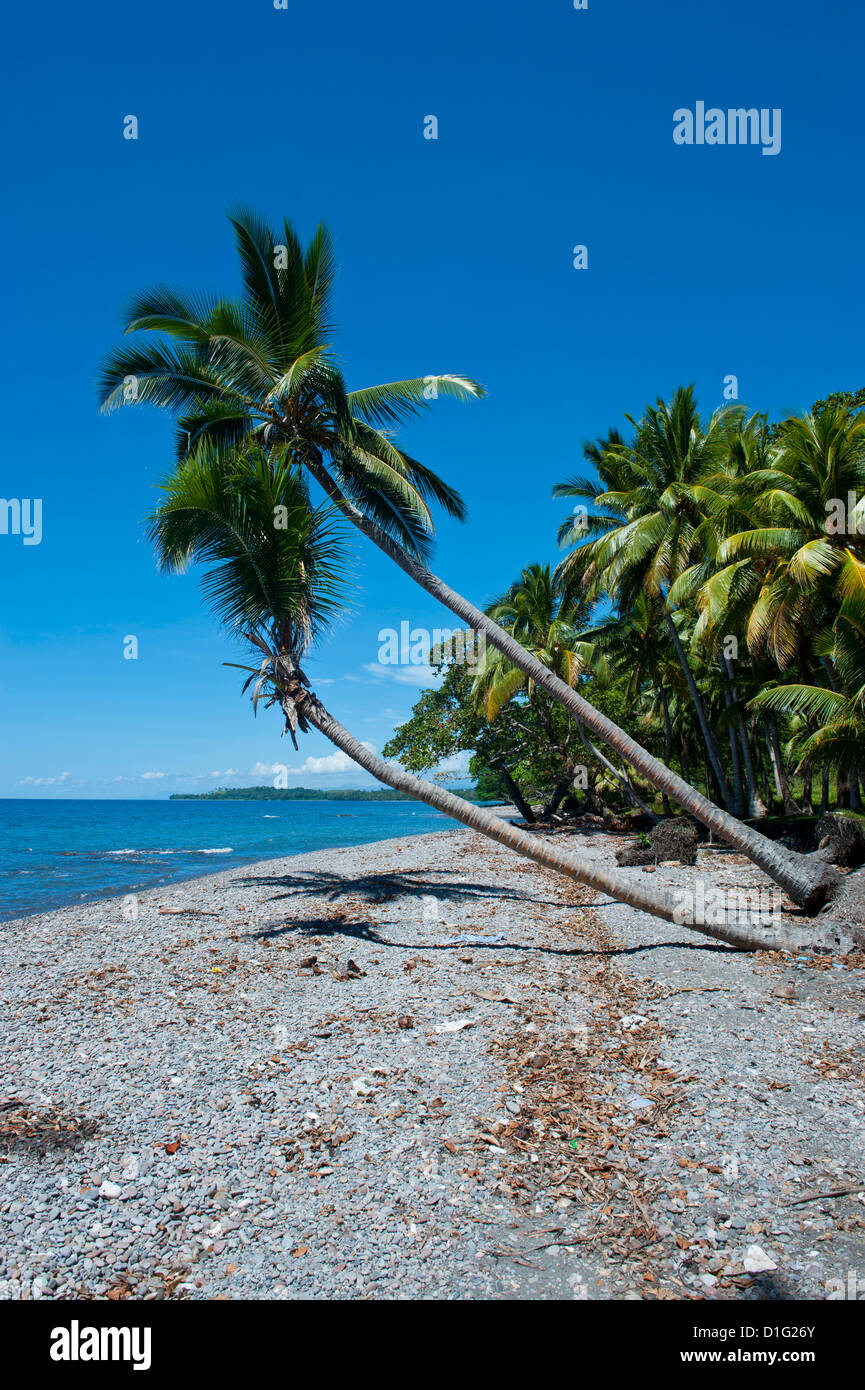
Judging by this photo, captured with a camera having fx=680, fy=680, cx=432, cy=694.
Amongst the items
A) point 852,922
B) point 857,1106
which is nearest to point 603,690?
point 852,922

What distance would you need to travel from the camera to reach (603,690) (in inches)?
1378

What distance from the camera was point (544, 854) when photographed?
8.42 meters

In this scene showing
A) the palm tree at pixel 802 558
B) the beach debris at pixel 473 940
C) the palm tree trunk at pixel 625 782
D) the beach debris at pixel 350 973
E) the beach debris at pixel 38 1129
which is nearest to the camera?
the beach debris at pixel 38 1129

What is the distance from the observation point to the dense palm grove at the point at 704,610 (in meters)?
14.9

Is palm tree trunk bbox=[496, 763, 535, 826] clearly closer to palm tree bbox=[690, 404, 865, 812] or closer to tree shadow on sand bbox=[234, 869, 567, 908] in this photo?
palm tree bbox=[690, 404, 865, 812]

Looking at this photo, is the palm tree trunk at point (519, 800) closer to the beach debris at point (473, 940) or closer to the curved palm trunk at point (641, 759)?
the curved palm trunk at point (641, 759)

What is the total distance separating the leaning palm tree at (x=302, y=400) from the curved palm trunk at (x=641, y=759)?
0.02 meters

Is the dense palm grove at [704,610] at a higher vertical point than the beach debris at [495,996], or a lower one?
higher

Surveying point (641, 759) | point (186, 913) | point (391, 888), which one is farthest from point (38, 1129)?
point (391, 888)

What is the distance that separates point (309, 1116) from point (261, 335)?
1019 centimetres

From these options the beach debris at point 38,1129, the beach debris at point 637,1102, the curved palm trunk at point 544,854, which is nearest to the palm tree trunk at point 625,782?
the curved palm trunk at point 544,854

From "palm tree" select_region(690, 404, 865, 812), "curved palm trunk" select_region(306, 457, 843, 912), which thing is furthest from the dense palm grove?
"curved palm trunk" select_region(306, 457, 843, 912)

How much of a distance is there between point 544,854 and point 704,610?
1202 cm
